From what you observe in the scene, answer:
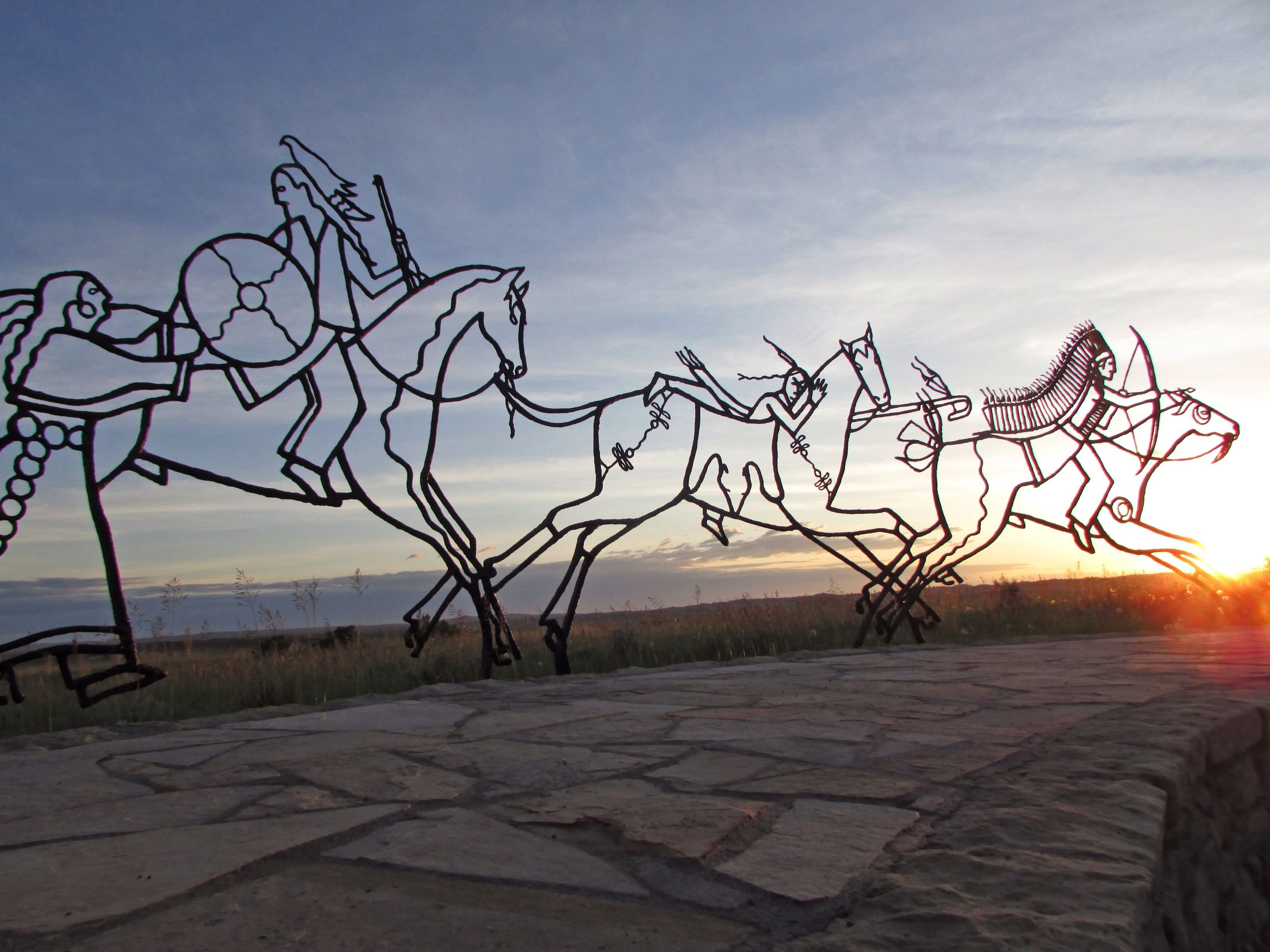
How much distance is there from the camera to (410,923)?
1.46 m

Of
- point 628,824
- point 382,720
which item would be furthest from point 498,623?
point 628,824

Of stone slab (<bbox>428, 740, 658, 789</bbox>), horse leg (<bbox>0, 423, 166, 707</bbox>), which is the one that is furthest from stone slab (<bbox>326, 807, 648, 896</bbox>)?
horse leg (<bbox>0, 423, 166, 707</bbox>)

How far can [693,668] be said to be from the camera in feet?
18.7

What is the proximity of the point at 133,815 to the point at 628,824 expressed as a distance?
Result: 122 centimetres

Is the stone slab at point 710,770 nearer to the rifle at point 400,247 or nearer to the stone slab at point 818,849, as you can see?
the stone slab at point 818,849

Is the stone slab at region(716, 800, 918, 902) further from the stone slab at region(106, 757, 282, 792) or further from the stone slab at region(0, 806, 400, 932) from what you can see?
the stone slab at region(106, 757, 282, 792)

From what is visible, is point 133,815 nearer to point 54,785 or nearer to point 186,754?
point 54,785

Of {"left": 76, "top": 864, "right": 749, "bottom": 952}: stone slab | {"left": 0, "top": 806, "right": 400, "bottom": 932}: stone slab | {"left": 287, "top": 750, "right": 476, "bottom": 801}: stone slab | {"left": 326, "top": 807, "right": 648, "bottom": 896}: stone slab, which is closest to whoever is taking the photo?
{"left": 76, "top": 864, "right": 749, "bottom": 952}: stone slab

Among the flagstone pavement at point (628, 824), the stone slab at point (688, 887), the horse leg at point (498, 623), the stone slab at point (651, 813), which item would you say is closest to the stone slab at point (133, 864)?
the flagstone pavement at point (628, 824)

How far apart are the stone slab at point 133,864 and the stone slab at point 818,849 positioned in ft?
2.90

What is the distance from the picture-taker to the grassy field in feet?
18.4

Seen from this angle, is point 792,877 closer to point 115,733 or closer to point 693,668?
point 115,733

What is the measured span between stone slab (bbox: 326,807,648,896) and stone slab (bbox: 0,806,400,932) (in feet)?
0.46

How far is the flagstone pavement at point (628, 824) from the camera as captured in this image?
1455 millimetres
